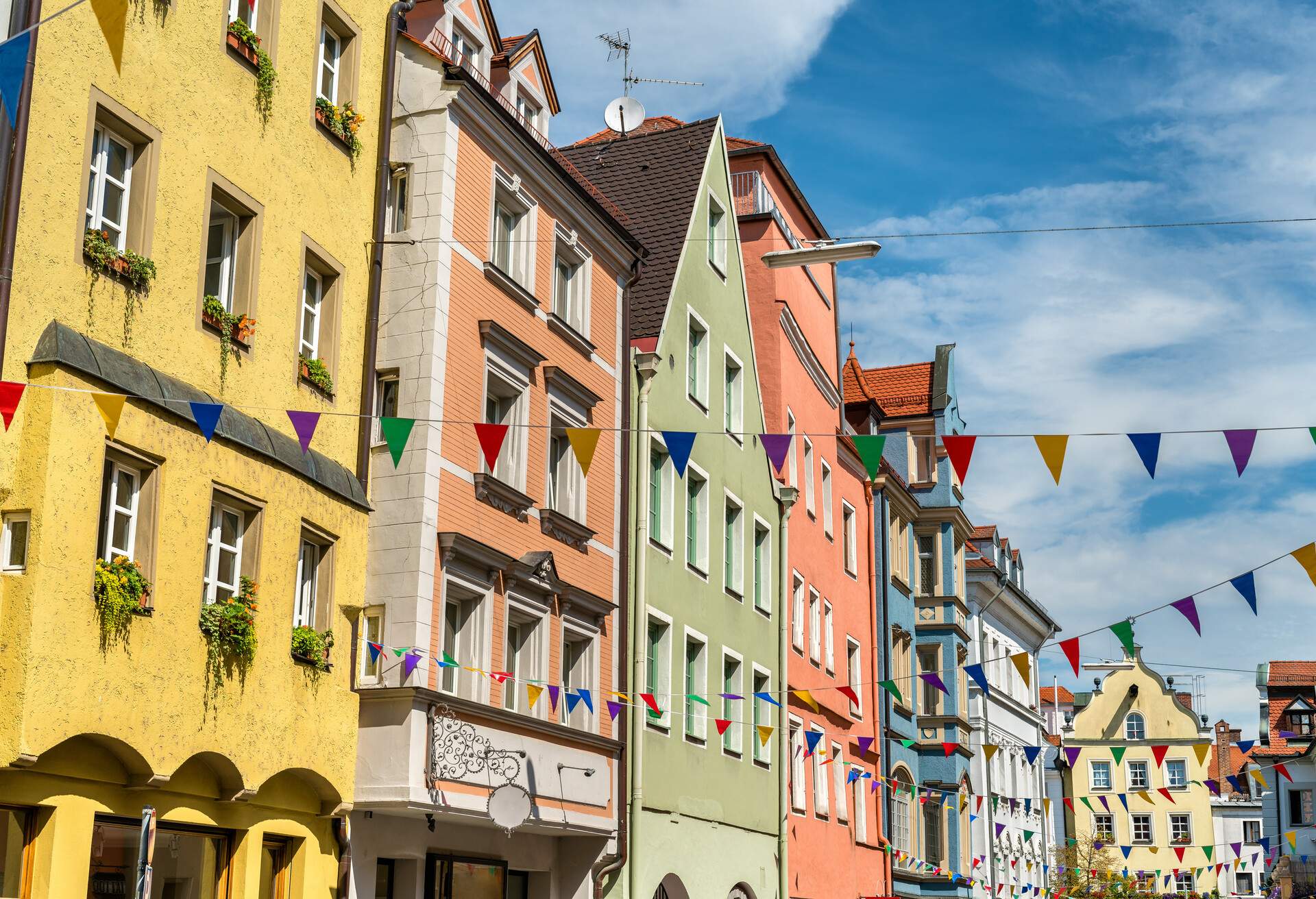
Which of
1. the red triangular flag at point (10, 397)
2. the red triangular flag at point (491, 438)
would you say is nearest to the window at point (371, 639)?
the red triangular flag at point (491, 438)

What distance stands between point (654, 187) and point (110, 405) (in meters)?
20.2

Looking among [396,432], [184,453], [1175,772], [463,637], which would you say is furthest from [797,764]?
[1175,772]

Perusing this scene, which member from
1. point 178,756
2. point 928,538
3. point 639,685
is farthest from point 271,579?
point 928,538

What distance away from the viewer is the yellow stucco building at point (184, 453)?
45.1ft

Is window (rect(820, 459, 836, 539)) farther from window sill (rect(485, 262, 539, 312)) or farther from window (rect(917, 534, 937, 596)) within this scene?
window sill (rect(485, 262, 539, 312))

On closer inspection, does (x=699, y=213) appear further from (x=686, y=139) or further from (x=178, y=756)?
(x=178, y=756)

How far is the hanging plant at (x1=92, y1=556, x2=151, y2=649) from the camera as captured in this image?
46.2 ft

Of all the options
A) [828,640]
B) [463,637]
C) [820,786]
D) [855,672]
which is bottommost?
[820,786]

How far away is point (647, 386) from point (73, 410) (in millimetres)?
14180

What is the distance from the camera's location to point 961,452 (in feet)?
56.1

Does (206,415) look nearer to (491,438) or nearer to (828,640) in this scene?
(491,438)

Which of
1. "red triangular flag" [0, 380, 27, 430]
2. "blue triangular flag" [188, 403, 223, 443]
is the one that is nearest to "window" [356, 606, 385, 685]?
"blue triangular flag" [188, 403, 223, 443]

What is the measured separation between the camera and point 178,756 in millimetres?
15102

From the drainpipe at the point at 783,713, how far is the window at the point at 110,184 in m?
19.7
